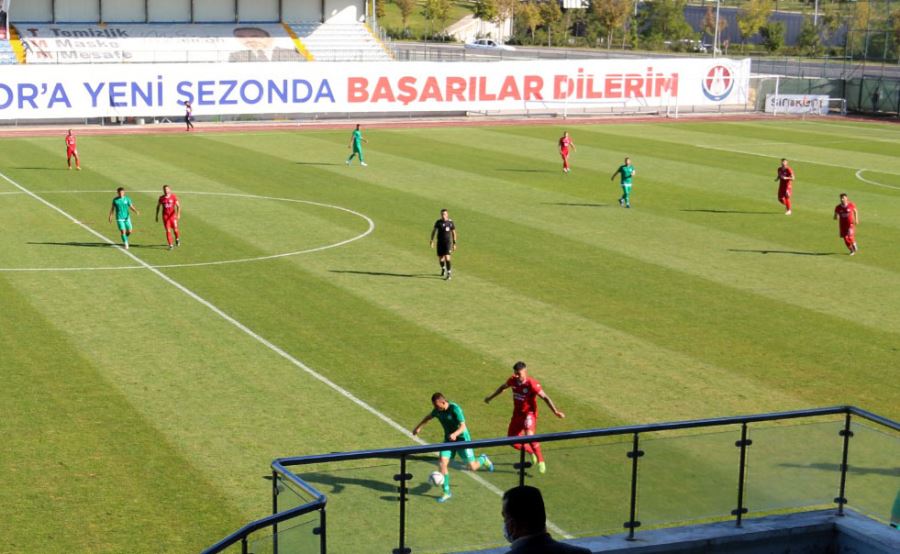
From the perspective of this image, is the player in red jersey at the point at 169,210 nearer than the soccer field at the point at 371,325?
No

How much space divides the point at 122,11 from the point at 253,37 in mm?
8641

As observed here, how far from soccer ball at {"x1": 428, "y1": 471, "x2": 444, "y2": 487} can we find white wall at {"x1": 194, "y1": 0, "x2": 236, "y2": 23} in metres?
75.0

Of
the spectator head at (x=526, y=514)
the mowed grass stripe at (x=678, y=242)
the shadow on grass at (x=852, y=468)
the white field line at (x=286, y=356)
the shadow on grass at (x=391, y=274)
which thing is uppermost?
the spectator head at (x=526, y=514)

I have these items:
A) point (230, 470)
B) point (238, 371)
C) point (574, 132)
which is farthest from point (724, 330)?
point (574, 132)

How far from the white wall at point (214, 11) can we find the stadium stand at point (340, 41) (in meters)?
4.34

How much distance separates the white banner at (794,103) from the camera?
7506 cm

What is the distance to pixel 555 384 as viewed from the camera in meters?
20.1

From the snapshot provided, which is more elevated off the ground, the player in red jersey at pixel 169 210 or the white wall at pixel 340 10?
the white wall at pixel 340 10

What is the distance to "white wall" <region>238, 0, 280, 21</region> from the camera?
8325 centimetres

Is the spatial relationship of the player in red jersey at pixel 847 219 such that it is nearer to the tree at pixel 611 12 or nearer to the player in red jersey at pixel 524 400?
the player in red jersey at pixel 524 400

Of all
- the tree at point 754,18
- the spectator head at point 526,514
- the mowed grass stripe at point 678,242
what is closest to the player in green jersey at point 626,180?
the mowed grass stripe at point 678,242

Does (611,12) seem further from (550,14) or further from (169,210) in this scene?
(169,210)

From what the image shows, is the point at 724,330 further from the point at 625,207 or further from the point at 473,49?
the point at 473,49

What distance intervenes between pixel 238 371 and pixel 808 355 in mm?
10060
